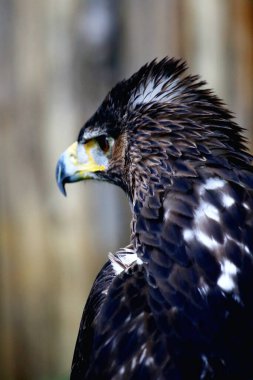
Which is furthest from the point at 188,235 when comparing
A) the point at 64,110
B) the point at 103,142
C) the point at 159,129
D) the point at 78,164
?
the point at 64,110

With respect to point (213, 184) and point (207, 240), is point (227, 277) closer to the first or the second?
point (207, 240)

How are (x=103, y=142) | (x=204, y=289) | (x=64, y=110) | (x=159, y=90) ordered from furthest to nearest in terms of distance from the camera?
(x=64, y=110) < (x=103, y=142) < (x=159, y=90) < (x=204, y=289)

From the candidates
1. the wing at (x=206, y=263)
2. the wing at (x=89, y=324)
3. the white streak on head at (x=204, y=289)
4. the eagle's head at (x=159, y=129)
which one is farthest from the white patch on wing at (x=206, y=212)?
the wing at (x=89, y=324)

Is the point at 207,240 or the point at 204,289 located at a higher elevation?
the point at 207,240

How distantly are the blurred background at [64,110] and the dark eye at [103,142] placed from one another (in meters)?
2.13

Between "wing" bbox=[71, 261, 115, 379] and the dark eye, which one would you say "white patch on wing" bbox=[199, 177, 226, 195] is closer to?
"wing" bbox=[71, 261, 115, 379]

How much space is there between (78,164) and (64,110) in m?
2.11

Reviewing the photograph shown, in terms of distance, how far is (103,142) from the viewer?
3619 mm

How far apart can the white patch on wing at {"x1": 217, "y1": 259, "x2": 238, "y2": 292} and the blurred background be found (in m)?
2.93

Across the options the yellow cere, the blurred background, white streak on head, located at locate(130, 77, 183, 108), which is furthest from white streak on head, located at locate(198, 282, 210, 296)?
the blurred background

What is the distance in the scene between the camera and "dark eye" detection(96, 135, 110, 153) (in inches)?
141

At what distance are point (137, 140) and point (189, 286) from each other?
71cm

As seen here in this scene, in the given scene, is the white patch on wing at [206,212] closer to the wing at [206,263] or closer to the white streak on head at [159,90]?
the wing at [206,263]

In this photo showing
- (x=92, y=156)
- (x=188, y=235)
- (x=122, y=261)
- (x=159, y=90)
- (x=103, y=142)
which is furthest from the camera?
(x=92, y=156)
